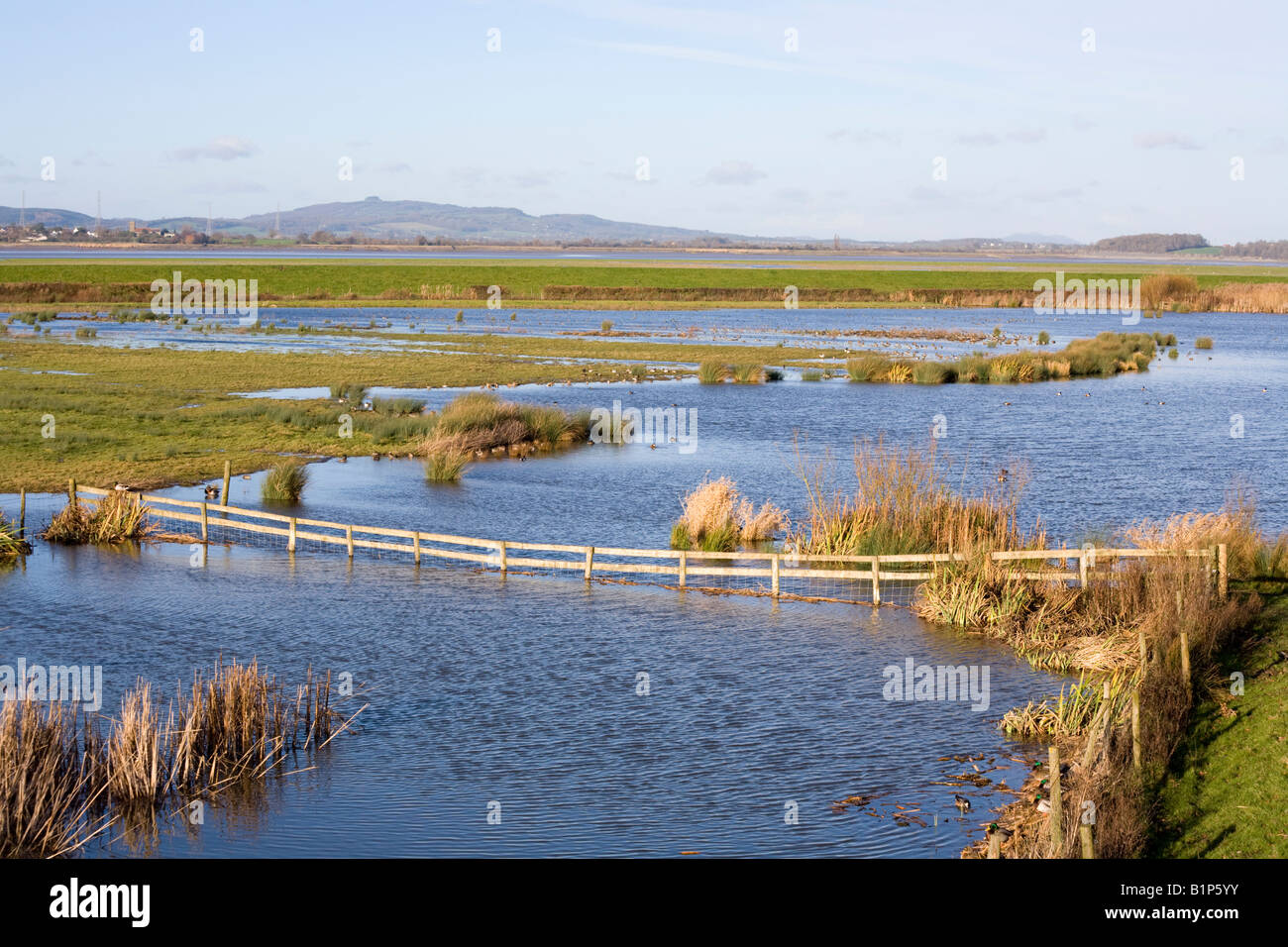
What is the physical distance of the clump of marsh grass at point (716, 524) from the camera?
1063 inches

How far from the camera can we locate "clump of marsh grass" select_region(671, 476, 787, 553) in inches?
1063

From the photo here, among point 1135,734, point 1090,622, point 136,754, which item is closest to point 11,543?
point 136,754

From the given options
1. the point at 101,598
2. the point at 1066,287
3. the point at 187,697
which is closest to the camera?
the point at 187,697

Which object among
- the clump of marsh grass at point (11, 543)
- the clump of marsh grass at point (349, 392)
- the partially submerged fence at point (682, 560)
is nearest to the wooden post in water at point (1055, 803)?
the partially submerged fence at point (682, 560)

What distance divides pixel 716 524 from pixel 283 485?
11.8 m

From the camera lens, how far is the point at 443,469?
116 feet

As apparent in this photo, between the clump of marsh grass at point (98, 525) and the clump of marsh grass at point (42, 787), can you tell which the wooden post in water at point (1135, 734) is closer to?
the clump of marsh grass at point (42, 787)

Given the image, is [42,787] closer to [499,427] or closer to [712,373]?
[499,427]

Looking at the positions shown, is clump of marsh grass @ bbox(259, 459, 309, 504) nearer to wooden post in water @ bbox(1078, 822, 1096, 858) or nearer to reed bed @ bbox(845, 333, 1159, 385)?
wooden post in water @ bbox(1078, 822, 1096, 858)

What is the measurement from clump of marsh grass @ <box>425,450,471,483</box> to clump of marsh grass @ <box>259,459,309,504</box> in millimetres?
Result: 4099

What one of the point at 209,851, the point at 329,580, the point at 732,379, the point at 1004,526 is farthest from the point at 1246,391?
the point at 209,851
